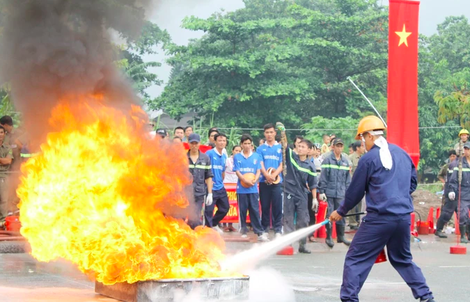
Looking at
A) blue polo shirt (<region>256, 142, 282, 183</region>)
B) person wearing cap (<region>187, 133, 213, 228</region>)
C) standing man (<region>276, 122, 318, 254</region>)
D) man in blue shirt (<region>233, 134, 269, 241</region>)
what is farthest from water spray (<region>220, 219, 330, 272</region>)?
blue polo shirt (<region>256, 142, 282, 183</region>)

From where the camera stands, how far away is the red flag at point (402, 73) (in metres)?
13.5

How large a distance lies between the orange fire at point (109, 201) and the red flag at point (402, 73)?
655 centimetres

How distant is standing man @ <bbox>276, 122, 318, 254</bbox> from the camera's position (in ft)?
41.7

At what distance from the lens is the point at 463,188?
15.9 m

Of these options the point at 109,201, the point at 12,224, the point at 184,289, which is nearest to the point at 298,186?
the point at 12,224

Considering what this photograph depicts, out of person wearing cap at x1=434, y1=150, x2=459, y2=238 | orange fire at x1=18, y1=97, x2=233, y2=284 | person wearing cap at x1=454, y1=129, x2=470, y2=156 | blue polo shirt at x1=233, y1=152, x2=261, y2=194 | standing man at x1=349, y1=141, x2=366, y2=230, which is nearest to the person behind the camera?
orange fire at x1=18, y1=97, x2=233, y2=284

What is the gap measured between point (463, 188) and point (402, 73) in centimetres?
362

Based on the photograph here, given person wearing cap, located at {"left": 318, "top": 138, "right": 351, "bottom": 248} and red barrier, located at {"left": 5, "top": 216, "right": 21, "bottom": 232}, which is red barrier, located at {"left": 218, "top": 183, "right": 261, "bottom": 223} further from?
red barrier, located at {"left": 5, "top": 216, "right": 21, "bottom": 232}

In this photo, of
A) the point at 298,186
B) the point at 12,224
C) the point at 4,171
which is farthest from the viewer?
the point at 4,171

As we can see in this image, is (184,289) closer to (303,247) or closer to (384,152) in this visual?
(384,152)

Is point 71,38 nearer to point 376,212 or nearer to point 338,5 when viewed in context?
point 376,212

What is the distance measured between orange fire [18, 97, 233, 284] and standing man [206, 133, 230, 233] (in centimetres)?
476

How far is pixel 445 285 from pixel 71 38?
5326 millimetres

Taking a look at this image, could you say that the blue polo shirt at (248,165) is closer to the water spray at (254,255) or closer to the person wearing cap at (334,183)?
the person wearing cap at (334,183)
